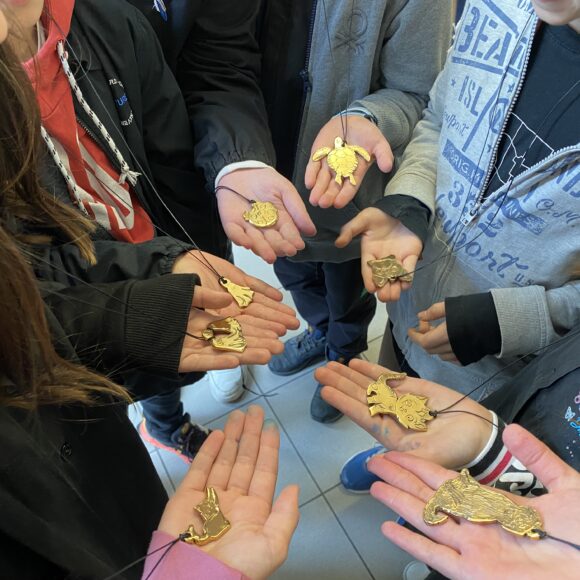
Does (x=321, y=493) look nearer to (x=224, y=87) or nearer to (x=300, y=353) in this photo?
(x=300, y=353)

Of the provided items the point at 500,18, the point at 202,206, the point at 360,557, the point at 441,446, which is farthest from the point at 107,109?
the point at 360,557

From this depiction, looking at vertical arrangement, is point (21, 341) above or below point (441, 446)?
above

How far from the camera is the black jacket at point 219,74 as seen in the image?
841 mm

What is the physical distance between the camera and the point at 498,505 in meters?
0.57

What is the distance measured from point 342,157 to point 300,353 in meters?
0.81

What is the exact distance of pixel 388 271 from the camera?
79 centimetres

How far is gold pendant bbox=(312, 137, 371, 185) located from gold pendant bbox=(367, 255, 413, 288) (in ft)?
0.52

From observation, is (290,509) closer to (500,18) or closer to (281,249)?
(281,249)

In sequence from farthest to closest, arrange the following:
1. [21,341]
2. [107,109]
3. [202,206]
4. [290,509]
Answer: [202,206] < [107,109] < [290,509] < [21,341]

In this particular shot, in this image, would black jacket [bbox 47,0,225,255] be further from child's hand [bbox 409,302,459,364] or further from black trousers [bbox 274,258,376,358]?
child's hand [bbox 409,302,459,364]

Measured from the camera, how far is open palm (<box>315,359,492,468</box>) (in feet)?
2.19

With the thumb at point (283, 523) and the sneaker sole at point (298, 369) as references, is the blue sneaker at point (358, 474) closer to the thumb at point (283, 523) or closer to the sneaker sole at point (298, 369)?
the sneaker sole at point (298, 369)

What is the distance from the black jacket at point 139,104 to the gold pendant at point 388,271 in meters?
0.42

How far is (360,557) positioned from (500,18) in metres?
1.24
